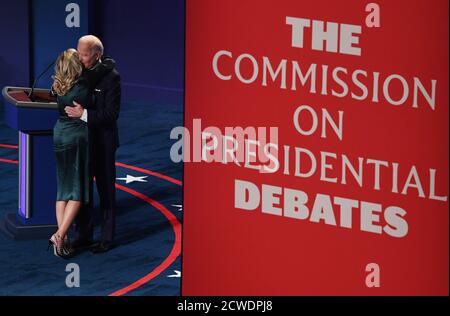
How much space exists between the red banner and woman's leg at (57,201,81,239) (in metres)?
4.40

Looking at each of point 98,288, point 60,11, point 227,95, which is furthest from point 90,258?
point 60,11

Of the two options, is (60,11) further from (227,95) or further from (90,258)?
(227,95)

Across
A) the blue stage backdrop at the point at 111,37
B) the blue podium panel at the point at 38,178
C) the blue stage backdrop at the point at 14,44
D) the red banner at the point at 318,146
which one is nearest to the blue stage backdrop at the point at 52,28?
the blue stage backdrop at the point at 111,37

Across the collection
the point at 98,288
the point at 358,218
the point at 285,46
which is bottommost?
the point at 98,288

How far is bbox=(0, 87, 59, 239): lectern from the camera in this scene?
8383mm

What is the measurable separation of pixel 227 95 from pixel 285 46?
0.93 ft

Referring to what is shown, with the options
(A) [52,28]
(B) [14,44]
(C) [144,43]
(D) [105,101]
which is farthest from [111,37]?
(D) [105,101]

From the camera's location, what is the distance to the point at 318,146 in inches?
135

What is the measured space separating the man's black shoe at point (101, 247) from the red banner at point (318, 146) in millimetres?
4623

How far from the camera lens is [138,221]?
9297 mm

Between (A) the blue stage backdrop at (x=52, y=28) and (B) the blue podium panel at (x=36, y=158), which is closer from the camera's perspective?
(B) the blue podium panel at (x=36, y=158)

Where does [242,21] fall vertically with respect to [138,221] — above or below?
above

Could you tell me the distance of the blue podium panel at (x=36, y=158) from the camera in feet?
27.2

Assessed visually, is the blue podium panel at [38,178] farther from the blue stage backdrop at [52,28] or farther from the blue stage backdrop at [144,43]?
the blue stage backdrop at [144,43]
